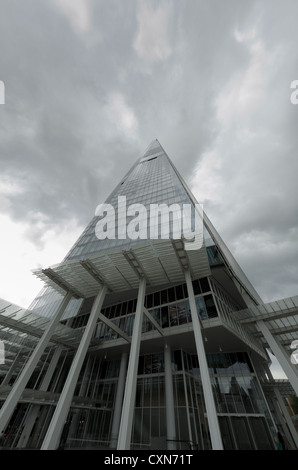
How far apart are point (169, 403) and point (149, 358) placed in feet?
16.9

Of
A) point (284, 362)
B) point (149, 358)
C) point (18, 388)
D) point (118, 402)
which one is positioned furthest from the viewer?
point (149, 358)

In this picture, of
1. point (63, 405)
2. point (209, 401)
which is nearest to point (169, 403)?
point (209, 401)

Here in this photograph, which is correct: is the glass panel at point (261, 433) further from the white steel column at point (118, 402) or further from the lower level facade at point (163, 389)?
the white steel column at point (118, 402)

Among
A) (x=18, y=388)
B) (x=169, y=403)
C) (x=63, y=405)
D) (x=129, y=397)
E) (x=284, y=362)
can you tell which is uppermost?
(x=284, y=362)

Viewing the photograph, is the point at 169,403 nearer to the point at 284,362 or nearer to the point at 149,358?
the point at 149,358

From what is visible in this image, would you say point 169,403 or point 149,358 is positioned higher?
point 149,358

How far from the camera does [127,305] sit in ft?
81.1

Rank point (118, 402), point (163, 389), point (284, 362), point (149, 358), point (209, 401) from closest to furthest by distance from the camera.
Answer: point (209, 401)
point (284, 362)
point (163, 389)
point (118, 402)
point (149, 358)

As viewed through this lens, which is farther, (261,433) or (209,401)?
(261,433)

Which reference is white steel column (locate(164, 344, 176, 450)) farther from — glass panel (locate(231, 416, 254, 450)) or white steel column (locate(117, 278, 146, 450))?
white steel column (locate(117, 278, 146, 450))

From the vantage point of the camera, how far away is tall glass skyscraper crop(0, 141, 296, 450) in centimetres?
1574

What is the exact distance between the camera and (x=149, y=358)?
2148 centimetres
